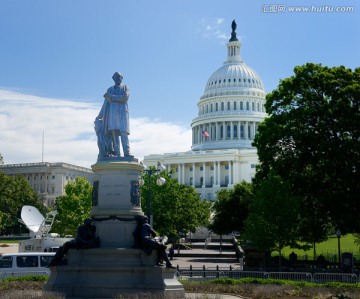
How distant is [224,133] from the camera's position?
161 metres

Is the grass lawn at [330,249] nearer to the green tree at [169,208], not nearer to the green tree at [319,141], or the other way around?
the green tree at [319,141]

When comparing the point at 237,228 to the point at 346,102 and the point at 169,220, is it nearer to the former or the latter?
the point at 169,220

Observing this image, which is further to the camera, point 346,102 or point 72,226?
point 72,226

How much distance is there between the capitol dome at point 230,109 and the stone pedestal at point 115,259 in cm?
12872

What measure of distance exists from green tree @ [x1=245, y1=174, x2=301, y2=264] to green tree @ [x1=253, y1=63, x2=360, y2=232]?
190 cm

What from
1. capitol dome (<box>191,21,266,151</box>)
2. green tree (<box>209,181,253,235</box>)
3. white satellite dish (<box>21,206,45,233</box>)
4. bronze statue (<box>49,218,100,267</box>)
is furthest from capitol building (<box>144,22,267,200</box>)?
bronze statue (<box>49,218,100,267</box>)

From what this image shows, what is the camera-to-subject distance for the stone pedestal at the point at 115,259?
20.2 metres

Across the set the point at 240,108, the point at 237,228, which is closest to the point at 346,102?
the point at 237,228

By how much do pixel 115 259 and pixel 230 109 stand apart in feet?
473

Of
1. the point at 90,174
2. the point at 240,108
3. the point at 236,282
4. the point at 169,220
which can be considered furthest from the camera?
the point at 90,174

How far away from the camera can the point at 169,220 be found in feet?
206

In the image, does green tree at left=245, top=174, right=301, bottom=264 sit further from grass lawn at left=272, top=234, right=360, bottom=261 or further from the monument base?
the monument base

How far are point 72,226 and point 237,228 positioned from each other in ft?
66.8

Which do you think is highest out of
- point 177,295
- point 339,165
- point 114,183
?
point 339,165
